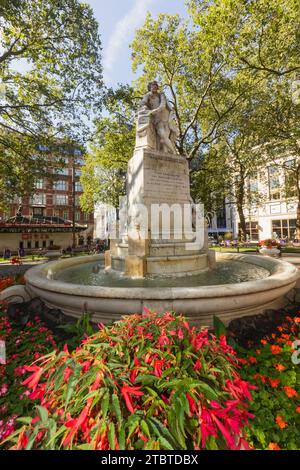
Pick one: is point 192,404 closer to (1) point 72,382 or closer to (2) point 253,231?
(1) point 72,382

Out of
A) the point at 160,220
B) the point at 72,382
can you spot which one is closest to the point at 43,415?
the point at 72,382

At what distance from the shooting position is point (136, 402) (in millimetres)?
1484

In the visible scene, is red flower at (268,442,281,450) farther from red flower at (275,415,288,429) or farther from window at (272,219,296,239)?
window at (272,219,296,239)

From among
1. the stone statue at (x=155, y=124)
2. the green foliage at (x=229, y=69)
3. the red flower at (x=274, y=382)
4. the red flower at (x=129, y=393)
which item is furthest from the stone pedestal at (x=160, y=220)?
the green foliage at (x=229, y=69)

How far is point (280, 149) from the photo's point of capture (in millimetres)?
19734

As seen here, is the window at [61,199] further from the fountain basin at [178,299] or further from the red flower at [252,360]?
the red flower at [252,360]

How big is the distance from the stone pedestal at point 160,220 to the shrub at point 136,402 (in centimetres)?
396

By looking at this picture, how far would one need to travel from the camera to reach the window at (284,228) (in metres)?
34.7

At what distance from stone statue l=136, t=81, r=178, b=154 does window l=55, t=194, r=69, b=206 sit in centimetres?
4277

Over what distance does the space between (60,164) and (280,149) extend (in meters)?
19.1

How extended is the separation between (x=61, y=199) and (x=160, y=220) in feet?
146

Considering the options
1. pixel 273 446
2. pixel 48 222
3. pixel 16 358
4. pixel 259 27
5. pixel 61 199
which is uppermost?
pixel 259 27

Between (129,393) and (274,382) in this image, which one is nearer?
(129,393)
